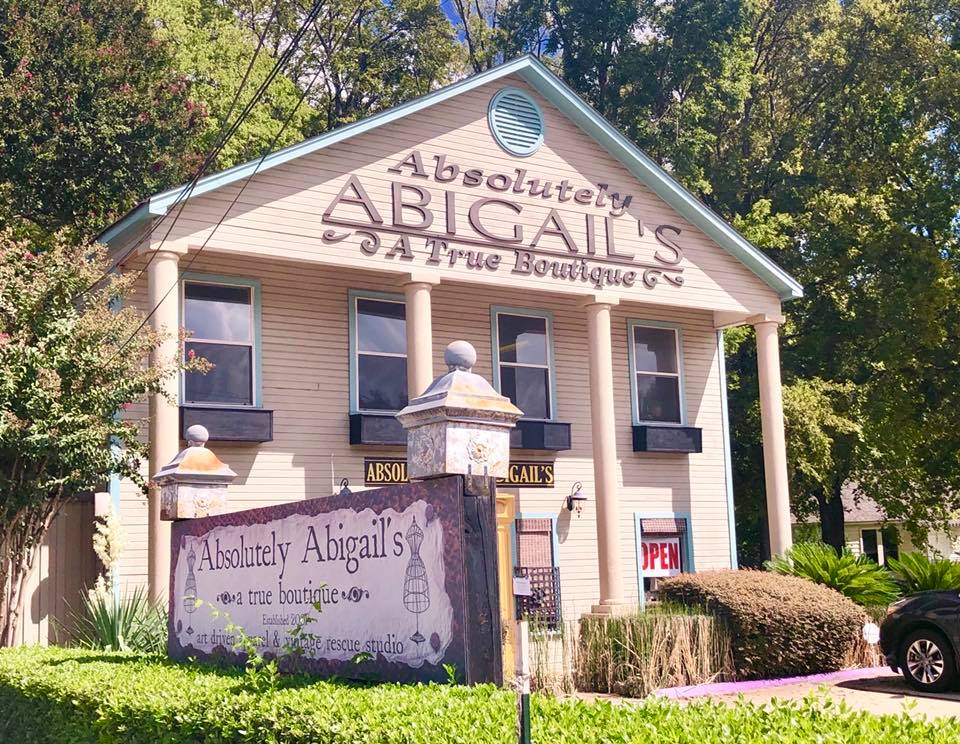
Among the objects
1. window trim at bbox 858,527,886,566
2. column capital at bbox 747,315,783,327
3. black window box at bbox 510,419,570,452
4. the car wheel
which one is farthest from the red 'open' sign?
window trim at bbox 858,527,886,566

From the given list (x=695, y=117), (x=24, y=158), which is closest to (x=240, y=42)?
(x=24, y=158)

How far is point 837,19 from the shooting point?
37.1 metres

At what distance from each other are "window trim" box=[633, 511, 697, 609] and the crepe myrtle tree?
33.7 feet

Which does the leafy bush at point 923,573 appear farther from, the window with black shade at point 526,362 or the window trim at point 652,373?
the window with black shade at point 526,362

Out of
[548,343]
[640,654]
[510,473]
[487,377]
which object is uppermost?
[548,343]

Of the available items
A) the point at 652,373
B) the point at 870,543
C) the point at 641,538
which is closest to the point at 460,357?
the point at 641,538

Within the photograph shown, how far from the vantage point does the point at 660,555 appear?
850 inches

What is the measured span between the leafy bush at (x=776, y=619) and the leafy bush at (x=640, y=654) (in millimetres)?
680

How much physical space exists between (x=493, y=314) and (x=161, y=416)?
268 inches

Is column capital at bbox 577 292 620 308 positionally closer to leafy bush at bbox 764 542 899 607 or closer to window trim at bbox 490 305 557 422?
window trim at bbox 490 305 557 422

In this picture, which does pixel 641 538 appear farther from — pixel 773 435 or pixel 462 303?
pixel 462 303

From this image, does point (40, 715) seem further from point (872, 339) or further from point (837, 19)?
point (837, 19)

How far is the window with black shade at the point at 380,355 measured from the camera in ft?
63.4

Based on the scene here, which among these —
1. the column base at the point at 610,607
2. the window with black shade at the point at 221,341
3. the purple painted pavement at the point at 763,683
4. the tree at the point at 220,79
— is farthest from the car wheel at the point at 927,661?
the tree at the point at 220,79
